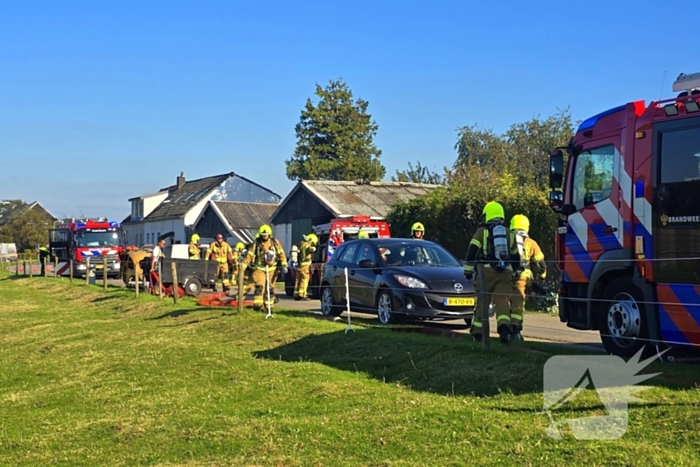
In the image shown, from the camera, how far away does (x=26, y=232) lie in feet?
302

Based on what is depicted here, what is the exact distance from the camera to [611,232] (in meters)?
9.48

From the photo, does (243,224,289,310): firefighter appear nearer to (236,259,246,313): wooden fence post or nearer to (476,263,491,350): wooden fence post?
(236,259,246,313): wooden fence post

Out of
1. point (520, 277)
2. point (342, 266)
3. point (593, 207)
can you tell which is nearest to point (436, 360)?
point (520, 277)

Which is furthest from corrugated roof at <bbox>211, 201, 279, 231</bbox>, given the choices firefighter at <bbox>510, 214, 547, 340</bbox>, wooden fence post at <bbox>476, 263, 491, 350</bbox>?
wooden fence post at <bbox>476, 263, 491, 350</bbox>

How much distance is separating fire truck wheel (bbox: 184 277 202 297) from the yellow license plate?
1318cm

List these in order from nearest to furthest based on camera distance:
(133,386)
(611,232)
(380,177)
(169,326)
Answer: (611,232) < (133,386) < (169,326) < (380,177)

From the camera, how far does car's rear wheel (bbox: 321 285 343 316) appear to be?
628 inches

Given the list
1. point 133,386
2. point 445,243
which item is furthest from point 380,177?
point 133,386

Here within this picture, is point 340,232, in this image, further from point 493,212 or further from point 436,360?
point 436,360

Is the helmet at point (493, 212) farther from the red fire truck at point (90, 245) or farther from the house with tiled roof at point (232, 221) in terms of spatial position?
the house with tiled roof at point (232, 221)

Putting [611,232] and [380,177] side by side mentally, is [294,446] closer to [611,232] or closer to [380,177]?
[611,232]

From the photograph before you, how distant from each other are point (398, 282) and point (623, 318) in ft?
16.3

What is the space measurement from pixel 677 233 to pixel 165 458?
559 cm

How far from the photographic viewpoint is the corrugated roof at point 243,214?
188 ft
